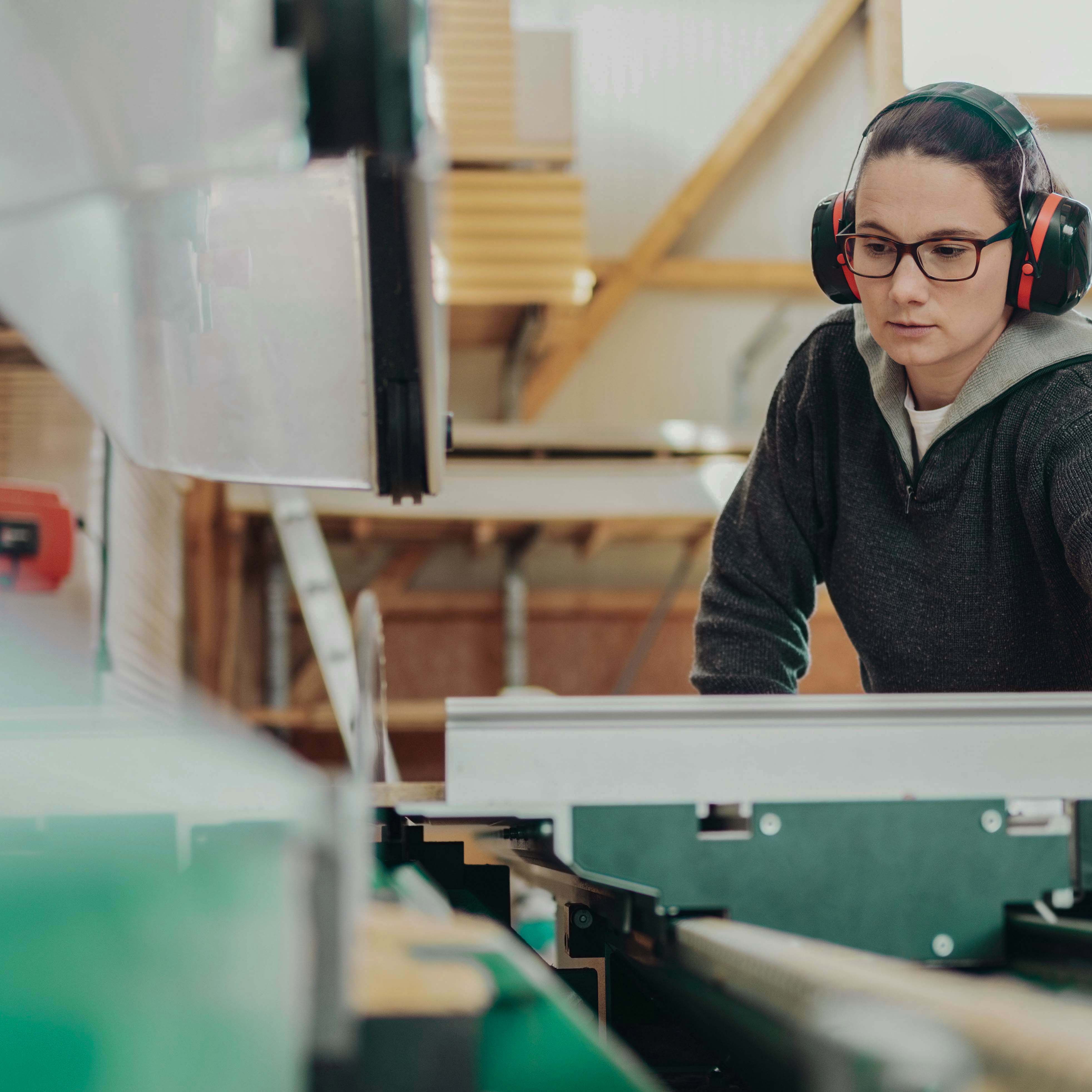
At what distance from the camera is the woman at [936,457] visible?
1180mm

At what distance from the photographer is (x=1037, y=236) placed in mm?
1166

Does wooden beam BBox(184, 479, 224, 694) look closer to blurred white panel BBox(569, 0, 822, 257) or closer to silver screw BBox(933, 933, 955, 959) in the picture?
blurred white panel BBox(569, 0, 822, 257)

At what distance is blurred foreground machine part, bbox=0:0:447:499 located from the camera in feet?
1.97

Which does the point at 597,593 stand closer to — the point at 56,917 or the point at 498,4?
the point at 498,4

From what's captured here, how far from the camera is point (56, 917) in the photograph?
1.44 ft

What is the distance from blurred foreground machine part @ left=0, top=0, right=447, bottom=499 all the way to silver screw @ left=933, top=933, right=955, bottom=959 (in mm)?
474

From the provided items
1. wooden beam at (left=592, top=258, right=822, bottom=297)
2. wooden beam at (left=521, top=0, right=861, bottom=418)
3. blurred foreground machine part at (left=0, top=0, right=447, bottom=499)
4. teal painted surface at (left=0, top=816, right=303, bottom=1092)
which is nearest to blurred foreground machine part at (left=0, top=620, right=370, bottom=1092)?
teal painted surface at (left=0, top=816, right=303, bottom=1092)

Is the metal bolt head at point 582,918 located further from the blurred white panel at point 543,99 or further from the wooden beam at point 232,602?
the wooden beam at point 232,602

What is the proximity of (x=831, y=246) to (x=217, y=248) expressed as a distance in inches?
29.2

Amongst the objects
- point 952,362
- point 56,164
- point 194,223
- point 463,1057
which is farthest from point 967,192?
point 463,1057

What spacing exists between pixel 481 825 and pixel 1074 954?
0.39 meters

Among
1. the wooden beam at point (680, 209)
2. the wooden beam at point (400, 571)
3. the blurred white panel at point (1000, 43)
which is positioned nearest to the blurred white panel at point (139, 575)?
the wooden beam at point (400, 571)

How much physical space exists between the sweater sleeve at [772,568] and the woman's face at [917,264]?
0.25 m

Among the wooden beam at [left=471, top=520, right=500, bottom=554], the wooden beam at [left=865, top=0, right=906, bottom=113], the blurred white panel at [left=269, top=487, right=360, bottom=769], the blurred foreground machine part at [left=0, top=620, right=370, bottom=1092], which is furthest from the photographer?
the wooden beam at [left=471, top=520, right=500, bottom=554]
